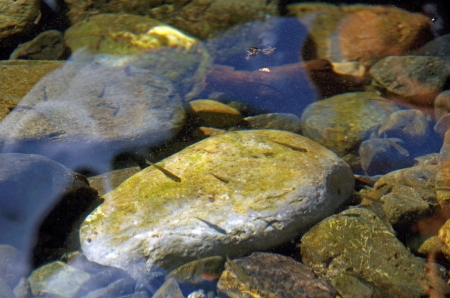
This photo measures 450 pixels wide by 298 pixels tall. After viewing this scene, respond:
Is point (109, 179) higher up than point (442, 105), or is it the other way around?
point (442, 105)

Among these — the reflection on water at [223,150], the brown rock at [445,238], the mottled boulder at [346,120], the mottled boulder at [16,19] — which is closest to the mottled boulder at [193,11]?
the reflection on water at [223,150]

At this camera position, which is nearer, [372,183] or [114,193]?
[114,193]

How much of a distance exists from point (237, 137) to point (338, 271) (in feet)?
5.52

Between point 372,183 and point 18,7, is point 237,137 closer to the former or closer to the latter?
point 372,183

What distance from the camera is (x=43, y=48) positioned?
19.6 ft

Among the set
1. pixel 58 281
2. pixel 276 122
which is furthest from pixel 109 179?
pixel 276 122

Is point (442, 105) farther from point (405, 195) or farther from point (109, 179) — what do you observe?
point (109, 179)

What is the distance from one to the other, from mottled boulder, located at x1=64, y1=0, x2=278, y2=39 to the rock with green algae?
10.9ft

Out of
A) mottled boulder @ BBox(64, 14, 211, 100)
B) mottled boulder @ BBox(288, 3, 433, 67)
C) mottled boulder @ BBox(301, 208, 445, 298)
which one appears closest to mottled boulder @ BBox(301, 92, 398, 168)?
mottled boulder @ BBox(288, 3, 433, 67)

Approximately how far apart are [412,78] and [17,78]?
5.27 meters

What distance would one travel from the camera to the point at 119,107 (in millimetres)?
4586

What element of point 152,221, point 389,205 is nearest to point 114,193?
point 152,221

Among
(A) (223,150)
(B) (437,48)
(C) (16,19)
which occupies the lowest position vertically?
(A) (223,150)

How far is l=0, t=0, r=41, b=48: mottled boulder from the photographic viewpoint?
6086 mm
